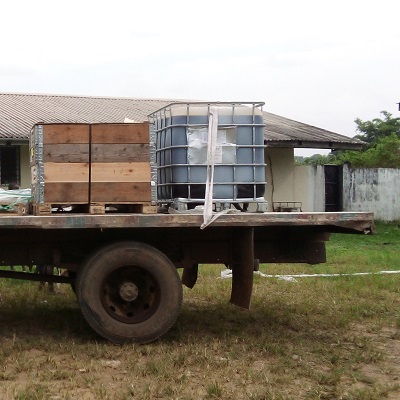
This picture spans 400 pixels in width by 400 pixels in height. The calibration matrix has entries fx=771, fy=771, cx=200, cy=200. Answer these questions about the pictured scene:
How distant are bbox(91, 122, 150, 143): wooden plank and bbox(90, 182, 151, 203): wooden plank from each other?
1.21ft

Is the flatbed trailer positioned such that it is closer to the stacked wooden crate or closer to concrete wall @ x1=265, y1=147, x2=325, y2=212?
the stacked wooden crate

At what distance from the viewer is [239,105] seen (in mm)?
7117

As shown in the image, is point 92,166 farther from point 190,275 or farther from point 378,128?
point 378,128

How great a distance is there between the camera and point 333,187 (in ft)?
76.5

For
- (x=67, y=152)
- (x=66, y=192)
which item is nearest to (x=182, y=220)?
(x=66, y=192)

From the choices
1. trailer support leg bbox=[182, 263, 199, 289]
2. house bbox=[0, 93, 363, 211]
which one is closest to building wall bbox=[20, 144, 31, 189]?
house bbox=[0, 93, 363, 211]

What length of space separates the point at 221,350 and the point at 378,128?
129 ft

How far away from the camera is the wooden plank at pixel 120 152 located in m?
6.56

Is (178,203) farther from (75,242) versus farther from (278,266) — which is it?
(278,266)

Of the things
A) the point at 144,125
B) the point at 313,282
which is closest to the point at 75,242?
the point at 144,125

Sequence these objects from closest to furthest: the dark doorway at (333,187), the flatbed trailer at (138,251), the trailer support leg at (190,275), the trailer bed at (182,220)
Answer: the trailer bed at (182,220)
the flatbed trailer at (138,251)
the trailer support leg at (190,275)
the dark doorway at (333,187)

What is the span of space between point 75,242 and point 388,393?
3071mm

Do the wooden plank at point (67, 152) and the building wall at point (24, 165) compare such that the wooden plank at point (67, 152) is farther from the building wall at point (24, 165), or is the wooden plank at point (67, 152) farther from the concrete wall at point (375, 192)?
the concrete wall at point (375, 192)

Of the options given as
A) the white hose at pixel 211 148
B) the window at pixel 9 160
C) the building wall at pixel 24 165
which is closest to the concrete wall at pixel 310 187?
the building wall at pixel 24 165
